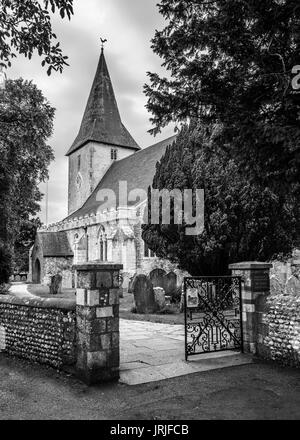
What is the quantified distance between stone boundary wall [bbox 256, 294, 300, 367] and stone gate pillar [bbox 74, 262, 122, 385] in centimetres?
256

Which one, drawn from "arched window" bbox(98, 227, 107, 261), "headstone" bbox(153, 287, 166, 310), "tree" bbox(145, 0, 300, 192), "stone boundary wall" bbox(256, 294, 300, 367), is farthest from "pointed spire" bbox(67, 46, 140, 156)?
"stone boundary wall" bbox(256, 294, 300, 367)

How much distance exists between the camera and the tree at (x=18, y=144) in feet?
57.9

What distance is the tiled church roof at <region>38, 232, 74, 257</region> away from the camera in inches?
1210

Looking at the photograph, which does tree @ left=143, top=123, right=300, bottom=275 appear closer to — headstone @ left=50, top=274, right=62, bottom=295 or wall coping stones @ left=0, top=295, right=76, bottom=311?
wall coping stones @ left=0, top=295, right=76, bottom=311

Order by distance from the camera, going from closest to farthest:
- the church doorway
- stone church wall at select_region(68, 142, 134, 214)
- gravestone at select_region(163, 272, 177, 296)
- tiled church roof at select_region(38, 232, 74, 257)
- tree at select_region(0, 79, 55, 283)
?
gravestone at select_region(163, 272, 177, 296) < tree at select_region(0, 79, 55, 283) < tiled church roof at select_region(38, 232, 74, 257) < the church doorway < stone church wall at select_region(68, 142, 134, 214)

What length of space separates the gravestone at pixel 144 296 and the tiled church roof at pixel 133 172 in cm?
1411

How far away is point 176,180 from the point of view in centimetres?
1434

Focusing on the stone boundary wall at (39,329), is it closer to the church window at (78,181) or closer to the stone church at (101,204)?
the stone church at (101,204)

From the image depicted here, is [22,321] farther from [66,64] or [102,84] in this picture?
[102,84]

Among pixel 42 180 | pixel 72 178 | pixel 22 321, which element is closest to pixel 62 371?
pixel 22 321

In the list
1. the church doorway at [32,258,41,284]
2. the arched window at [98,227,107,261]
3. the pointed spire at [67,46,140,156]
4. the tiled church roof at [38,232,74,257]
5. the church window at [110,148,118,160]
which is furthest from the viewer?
the church window at [110,148,118,160]

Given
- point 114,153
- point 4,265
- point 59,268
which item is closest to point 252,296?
point 4,265

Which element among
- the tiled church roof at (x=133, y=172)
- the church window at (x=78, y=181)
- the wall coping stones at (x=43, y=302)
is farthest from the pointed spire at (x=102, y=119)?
the wall coping stones at (x=43, y=302)

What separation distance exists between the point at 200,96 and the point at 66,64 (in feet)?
7.79
